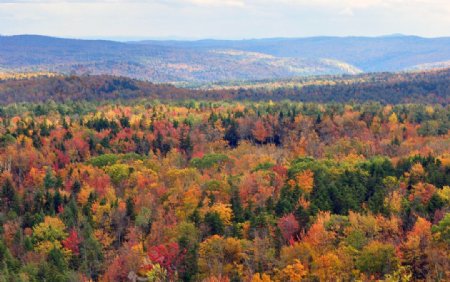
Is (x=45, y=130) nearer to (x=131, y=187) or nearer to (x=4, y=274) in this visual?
(x=131, y=187)

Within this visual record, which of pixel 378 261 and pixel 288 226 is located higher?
pixel 378 261

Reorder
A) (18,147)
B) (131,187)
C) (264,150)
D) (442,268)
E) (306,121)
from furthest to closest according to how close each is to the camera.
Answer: (306,121)
(264,150)
(18,147)
(131,187)
(442,268)

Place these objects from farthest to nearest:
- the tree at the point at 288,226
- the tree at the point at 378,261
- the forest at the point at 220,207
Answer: the tree at the point at 288,226 < the forest at the point at 220,207 < the tree at the point at 378,261

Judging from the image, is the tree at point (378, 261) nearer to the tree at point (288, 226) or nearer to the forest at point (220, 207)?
the forest at point (220, 207)

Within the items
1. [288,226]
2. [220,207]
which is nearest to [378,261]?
[288,226]

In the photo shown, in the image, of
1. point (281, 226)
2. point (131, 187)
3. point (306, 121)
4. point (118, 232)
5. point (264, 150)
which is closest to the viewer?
point (281, 226)

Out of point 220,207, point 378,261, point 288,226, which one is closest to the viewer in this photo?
point 378,261

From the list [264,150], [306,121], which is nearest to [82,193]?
[264,150]

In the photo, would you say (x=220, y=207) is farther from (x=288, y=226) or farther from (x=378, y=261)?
(x=378, y=261)

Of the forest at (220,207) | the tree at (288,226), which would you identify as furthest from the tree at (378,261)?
the tree at (288,226)
